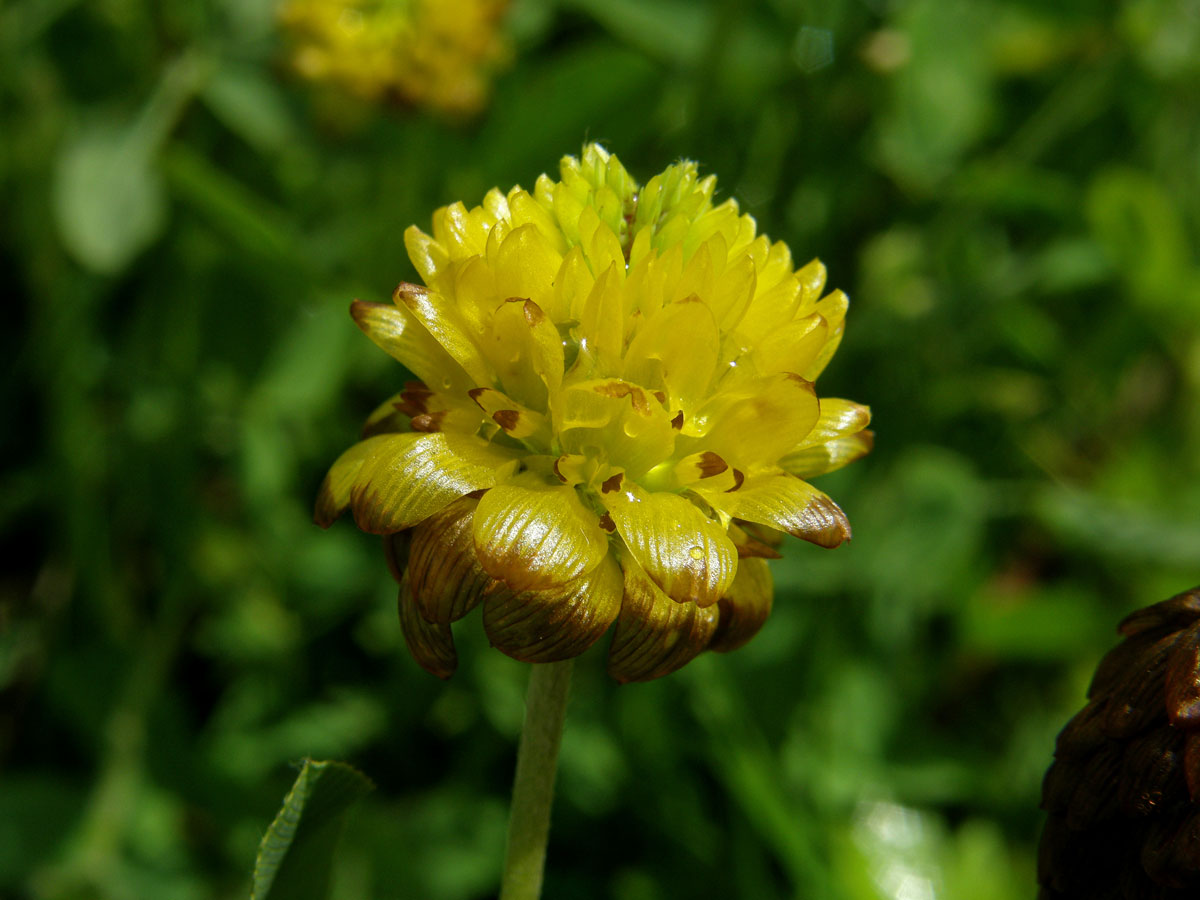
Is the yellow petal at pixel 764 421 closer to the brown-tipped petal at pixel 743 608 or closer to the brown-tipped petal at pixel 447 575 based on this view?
the brown-tipped petal at pixel 743 608

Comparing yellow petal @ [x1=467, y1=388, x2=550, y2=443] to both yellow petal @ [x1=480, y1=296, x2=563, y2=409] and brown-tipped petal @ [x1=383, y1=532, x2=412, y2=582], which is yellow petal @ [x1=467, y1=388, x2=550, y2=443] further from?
brown-tipped petal @ [x1=383, y1=532, x2=412, y2=582]

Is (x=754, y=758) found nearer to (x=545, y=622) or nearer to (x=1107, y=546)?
(x=1107, y=546)

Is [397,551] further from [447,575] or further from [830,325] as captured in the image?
[830,325]

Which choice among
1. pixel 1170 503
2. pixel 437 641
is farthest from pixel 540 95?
pixel 437 641

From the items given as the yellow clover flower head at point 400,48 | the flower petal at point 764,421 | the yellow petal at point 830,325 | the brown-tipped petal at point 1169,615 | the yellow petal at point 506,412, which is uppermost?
the yellow clover flower head at point 400,48

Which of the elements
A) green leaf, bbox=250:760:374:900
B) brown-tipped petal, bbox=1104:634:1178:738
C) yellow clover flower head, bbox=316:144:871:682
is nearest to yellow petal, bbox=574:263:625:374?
yellow clover flower head, bbox=316:144:871:682

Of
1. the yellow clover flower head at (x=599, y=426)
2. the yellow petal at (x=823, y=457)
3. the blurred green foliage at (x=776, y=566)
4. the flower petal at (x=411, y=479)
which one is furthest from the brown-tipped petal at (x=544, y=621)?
the blurred green foliage at (x=776, y=566)

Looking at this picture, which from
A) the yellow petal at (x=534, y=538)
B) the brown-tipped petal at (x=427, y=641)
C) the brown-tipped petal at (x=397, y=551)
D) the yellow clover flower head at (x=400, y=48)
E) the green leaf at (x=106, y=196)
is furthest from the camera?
the yellow clover flower head at (x=400, y=48)
